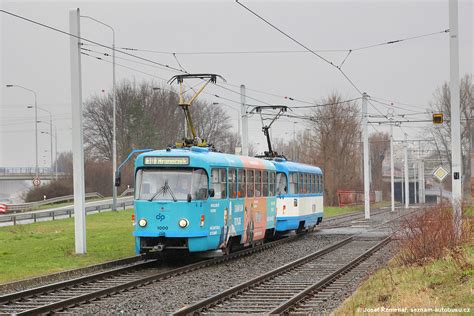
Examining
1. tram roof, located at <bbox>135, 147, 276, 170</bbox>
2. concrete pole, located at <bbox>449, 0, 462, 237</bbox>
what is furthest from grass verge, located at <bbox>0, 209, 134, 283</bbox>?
concrete pole, located at <bbox>449, 0, 462, 237</bbox>

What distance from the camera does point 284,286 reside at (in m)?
16.0

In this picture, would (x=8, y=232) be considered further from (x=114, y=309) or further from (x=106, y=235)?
(x=114, y=309)

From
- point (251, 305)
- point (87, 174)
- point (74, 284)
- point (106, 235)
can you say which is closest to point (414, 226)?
point (251, 305)

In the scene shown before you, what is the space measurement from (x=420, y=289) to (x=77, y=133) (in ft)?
40.4

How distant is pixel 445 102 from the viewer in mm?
74625

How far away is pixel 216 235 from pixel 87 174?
54.4 meters

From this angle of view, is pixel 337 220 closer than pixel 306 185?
No

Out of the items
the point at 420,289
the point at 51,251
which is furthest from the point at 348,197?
the point at 420,289

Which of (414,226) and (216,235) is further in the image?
(216,235)

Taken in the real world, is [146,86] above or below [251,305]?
above

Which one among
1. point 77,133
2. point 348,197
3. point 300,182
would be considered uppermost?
point 77,133

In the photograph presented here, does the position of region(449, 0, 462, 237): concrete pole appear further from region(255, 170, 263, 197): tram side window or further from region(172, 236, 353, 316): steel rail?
region(255, 170, 263, 197): tram side window

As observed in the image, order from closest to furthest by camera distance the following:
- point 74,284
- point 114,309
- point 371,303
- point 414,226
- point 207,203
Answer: point 371,303 → point 114,309 → point 74,284 → point 414,226 → point 207,203

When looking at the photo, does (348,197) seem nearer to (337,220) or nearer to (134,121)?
(134,121)
